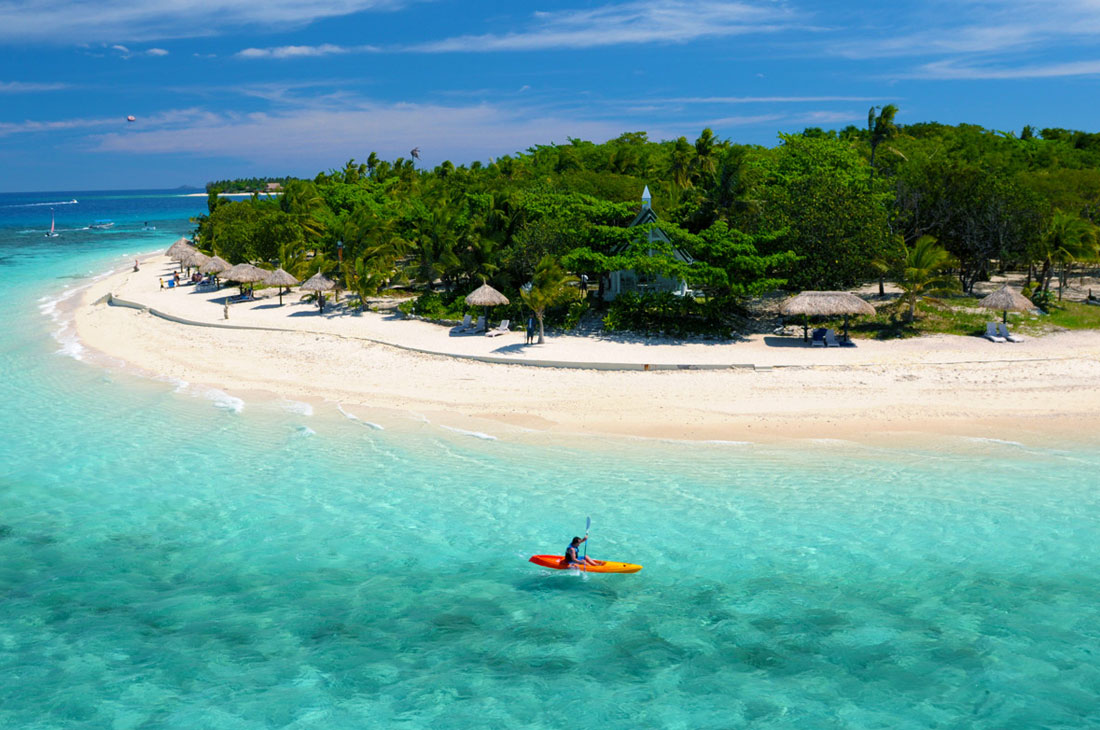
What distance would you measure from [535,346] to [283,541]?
1320cm

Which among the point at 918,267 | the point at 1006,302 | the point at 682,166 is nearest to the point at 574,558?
the point at 918,267

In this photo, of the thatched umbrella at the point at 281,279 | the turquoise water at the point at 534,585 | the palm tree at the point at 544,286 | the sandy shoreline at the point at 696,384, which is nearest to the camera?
the turquoise water at the point at 534,585

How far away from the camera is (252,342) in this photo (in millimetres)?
29562

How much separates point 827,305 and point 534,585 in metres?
15.7

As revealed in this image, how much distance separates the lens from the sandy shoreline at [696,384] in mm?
18766

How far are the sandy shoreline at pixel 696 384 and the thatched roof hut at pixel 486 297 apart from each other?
4.52 ft

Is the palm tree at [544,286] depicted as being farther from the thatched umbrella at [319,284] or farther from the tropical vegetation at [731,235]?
the thatched umbrella at [319,284]

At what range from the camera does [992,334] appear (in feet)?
80.8

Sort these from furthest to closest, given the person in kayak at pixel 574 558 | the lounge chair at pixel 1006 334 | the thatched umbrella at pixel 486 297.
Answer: the thatched umbrella at pixel 486 297 < the lounge chair at pixel 1006 334 < the person in kayak at pixel 574 558

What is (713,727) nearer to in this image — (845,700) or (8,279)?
(845,700)

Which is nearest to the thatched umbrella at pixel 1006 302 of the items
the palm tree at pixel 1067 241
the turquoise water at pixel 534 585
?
the palm tree at pixel 1067 241

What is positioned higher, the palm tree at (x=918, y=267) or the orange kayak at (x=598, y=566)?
the palm tree at (x=918, y=267)

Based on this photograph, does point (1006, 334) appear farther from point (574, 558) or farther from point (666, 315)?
point (574, 558)

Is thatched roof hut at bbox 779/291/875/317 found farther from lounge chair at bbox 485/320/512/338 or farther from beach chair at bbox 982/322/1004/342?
lounge chair at bbox 485/320/512/338
